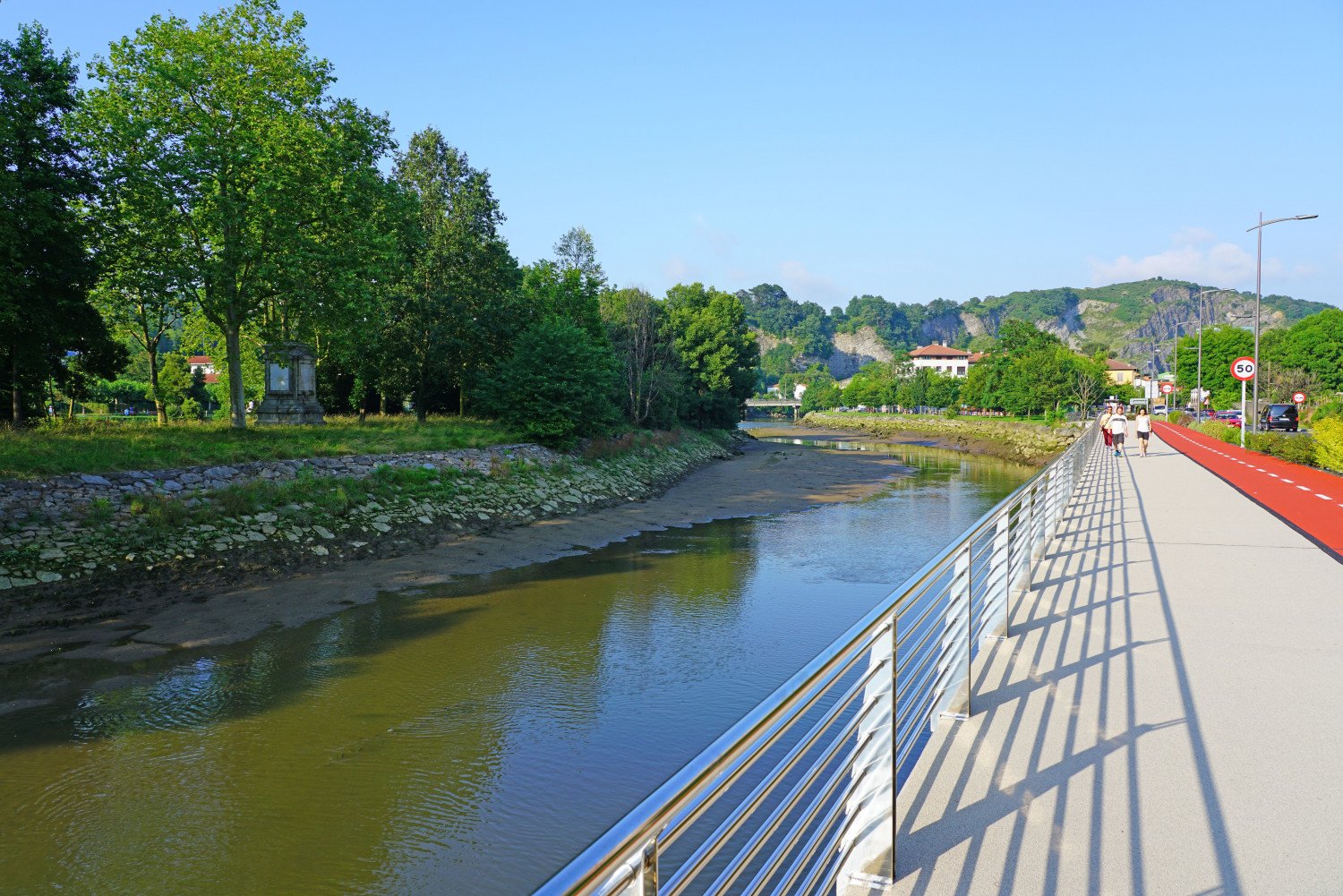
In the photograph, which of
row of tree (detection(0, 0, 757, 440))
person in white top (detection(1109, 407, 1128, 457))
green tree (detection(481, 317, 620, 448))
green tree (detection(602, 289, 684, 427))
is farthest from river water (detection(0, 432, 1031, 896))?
green tree (detection(602, 289, 684, 427))

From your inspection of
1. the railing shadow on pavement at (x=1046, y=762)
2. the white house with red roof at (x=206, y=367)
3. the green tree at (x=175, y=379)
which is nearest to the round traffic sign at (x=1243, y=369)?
the railing shadow on pavement at (x=1046, y=762)

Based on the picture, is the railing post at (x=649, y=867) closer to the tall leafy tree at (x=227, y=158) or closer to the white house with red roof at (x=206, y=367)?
the tall leafy tree at (x=227, y=158)

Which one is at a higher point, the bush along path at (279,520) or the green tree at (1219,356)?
the green tree at (1219,356)

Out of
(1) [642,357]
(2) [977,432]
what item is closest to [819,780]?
(1) [642,357]

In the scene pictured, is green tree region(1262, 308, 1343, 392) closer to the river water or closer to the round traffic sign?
the round traffic sign

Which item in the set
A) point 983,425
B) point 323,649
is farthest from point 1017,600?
point 983,425

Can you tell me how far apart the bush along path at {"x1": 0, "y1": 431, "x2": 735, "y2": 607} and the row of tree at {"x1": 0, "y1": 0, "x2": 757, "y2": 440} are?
19.2ft

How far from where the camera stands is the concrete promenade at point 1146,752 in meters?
3.68

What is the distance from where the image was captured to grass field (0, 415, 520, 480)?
56.4ft

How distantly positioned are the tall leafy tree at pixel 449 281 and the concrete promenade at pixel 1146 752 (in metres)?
29.4

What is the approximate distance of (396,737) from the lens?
9352 millimetres

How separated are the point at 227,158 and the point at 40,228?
5.41 metres

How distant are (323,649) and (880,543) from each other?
13976mm

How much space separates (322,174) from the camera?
25.5 meters
